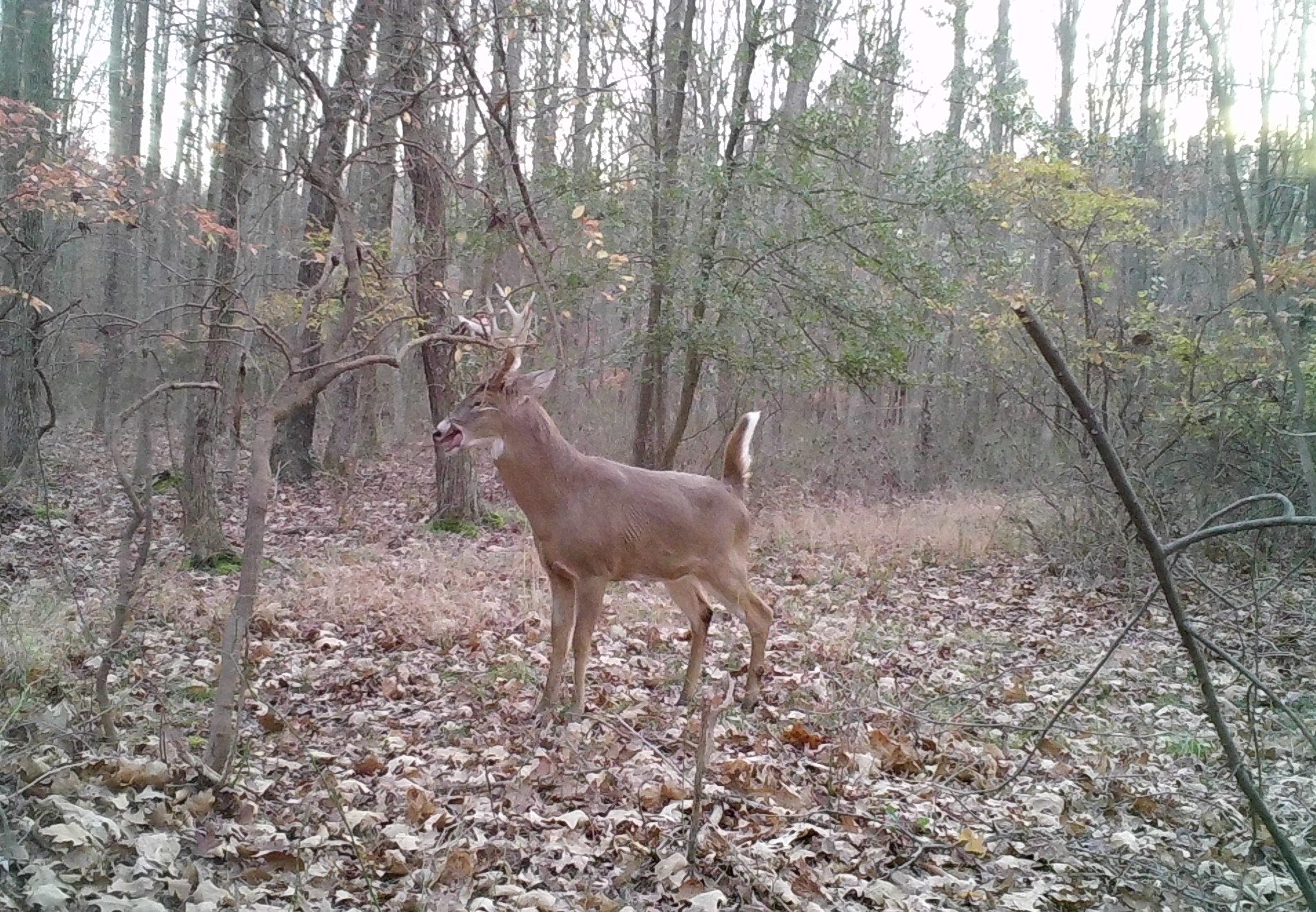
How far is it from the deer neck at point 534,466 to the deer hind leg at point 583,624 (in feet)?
1.72

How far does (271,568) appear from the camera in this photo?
9.34 metres

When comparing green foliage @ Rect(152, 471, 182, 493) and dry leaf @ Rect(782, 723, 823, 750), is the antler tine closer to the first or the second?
dry leaf @ Rect(782, 723, 823, 750)

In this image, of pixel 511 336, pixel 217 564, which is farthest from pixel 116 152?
pixel 511 336

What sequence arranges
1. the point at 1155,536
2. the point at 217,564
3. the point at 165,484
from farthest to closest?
the point at 165,484, the point at 217,564, the point at 1155,536

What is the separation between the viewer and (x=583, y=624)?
622 cm

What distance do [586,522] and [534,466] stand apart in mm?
491

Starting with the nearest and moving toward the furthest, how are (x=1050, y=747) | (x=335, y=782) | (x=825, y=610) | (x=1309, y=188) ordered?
1. (x=335, y=782)
2. (x=1050, y=747)
3. (x=825, y=610)
4. (x=1309, y=188)

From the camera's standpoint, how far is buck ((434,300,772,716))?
20.6 ft

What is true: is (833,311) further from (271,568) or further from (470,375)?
(271,568)

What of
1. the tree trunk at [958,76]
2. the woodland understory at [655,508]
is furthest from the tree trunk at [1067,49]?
the woodland understory at [655,508]

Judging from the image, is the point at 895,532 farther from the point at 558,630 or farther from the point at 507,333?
the point at 507,333

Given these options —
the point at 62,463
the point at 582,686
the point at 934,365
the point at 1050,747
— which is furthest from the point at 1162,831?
the point at 934,365

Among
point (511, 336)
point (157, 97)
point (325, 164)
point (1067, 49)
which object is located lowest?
point (511, 336)

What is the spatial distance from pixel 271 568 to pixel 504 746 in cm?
483
